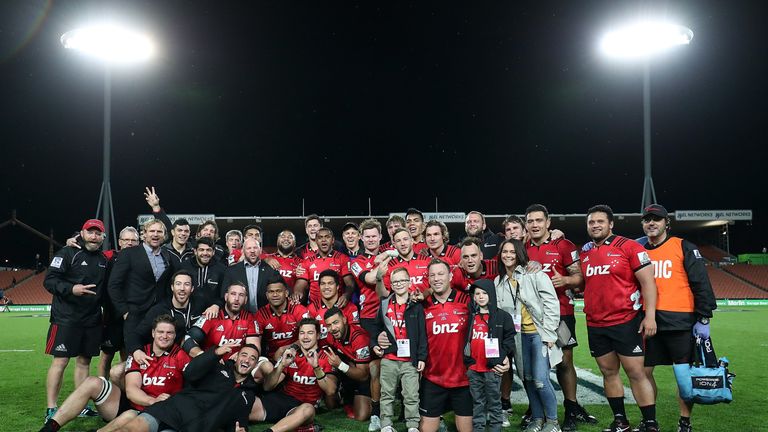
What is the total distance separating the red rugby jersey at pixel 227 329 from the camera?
524cm

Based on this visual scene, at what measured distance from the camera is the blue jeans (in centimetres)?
484

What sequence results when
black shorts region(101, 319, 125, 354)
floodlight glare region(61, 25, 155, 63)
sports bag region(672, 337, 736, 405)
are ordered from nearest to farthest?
sports bag region(672, 337, 736, 405), black shorts region(101, 319, 125, 354), floodlight glare region(61, 25, 155, 63)

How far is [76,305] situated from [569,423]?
5.16 meters

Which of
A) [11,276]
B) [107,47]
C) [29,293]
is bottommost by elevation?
[29,293]

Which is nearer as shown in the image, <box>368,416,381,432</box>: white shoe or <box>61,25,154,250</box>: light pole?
<box>368,416,381,432</box>: white shoe

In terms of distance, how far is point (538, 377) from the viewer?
4887mm

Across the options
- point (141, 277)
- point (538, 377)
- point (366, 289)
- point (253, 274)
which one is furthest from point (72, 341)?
point (538, 377)

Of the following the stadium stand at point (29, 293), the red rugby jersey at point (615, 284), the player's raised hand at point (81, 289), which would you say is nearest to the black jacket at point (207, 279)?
the player's raised hand at point (81, 289)

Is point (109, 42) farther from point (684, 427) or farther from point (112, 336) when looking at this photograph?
point (684, 427)

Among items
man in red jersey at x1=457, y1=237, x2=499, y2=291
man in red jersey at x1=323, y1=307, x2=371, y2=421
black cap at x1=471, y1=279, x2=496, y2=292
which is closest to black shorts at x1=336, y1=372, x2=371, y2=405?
man in red jersey at x1=323, y1=307, x2=371, y2=421

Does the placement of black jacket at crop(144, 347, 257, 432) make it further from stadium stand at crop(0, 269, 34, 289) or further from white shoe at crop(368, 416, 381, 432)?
stadium stand at crop(0, 269, 34, 289)

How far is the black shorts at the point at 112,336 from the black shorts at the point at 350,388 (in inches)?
101

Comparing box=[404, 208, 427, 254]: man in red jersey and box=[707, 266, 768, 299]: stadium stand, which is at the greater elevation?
box=[404, 208, 427, 254]: man in red jersey

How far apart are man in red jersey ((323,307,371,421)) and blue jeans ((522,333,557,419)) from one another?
63.2 inches
